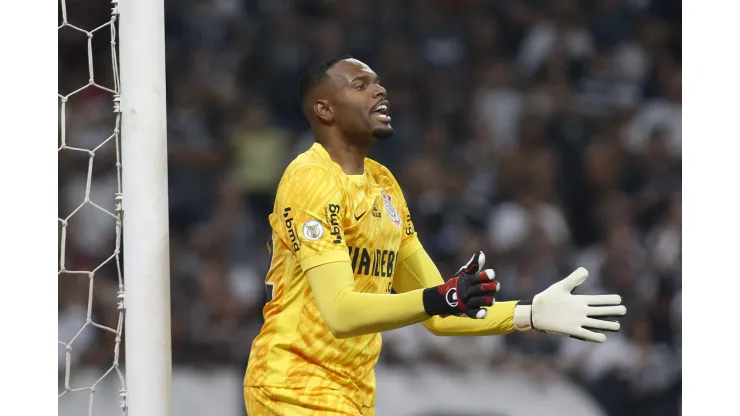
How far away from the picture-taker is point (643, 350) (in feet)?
Result: 19.5

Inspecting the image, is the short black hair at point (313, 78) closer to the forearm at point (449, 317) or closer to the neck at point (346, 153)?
the neck at point (346, 153)

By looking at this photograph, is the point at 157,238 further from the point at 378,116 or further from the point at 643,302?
the point at 643,302

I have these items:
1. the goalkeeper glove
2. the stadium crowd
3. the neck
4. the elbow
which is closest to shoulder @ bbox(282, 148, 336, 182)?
the neck

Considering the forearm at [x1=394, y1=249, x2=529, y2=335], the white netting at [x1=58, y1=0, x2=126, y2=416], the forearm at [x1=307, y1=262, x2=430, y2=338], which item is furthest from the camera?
the white netting at [x1=58, y1=0, x2=126, y2=416]

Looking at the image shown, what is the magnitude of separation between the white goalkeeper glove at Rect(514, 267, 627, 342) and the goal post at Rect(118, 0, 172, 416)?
3.68ft

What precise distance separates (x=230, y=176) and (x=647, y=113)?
269 cm

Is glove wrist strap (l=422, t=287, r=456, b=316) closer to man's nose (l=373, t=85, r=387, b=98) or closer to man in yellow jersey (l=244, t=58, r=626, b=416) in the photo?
man in yellow jersey (l=244, t=58, r=626, b=416)

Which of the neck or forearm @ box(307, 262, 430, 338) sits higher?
the neck

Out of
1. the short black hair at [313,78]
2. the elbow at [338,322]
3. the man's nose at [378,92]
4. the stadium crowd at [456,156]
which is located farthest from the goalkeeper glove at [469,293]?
the stadium crowd at [456,156]

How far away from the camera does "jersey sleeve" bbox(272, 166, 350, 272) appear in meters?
2.97

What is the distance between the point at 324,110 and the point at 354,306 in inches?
28.5

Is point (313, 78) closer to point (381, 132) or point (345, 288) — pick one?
point (381, 132)

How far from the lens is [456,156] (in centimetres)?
668

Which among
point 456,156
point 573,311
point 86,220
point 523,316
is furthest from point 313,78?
point 456,156
